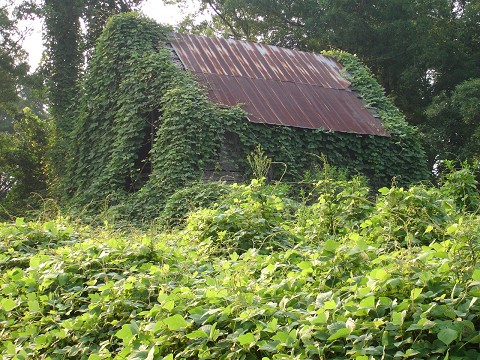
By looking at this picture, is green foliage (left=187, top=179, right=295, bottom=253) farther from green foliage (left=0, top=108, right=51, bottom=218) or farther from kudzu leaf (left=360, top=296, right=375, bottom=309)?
green foliage (left=0, top=108, right=51, bottom=218)

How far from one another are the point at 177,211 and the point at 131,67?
4.86m

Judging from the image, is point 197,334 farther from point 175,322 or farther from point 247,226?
point 247,226

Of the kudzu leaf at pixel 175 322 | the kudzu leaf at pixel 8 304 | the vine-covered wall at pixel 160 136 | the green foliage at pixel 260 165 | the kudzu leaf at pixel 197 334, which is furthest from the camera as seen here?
the vine-covered wall at pixel 160 136

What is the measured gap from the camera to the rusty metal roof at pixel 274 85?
47.1 ft

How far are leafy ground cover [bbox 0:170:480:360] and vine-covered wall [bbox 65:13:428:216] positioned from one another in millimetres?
6851

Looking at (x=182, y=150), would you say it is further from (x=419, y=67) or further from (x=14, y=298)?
(x=419, y=67)

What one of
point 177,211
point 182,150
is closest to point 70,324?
point 177,211

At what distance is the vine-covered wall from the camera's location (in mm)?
13086

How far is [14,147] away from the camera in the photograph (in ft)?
71.5

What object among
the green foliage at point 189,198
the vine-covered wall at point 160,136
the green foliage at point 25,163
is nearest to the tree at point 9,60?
the green foliage at point 25,163

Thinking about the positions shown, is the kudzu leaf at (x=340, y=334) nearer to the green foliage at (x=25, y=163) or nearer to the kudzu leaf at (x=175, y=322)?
the kudzu leaf at (x=175, y=322)

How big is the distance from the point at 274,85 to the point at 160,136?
3.38 meters

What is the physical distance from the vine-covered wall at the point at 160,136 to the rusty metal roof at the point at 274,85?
1.04 feet

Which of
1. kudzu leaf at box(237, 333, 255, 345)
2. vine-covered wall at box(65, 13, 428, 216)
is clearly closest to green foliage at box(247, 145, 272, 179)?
vine-covered wall at box(65, 13, 428, 216)
